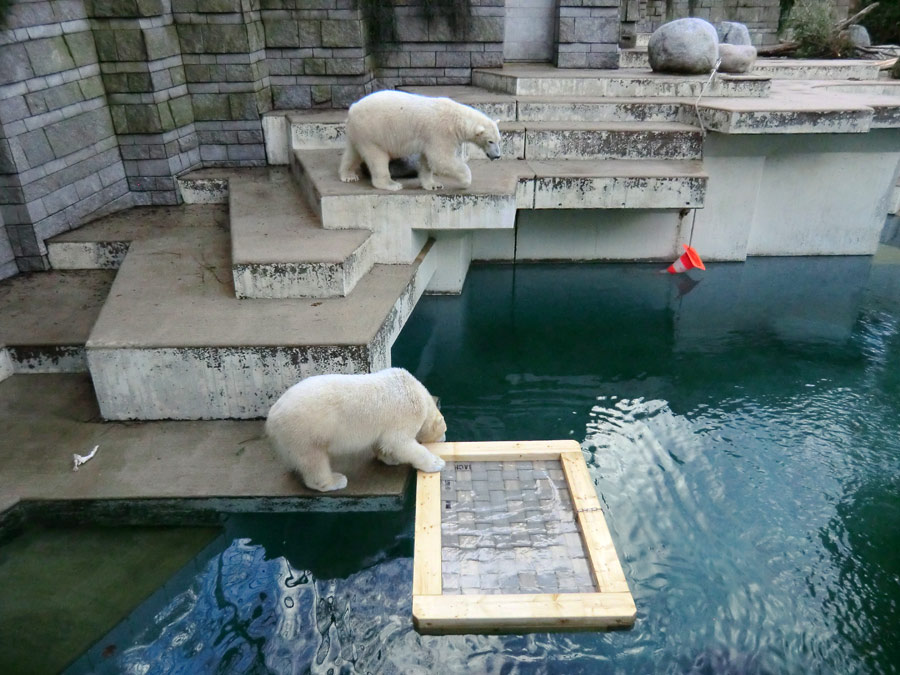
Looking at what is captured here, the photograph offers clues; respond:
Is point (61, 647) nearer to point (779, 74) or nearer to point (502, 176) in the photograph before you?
point (502, 176)

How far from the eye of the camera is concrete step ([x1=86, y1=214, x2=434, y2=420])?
414cm

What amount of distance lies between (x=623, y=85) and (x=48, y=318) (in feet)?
20.6

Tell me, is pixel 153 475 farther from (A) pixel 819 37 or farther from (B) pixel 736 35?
(A) pixel 819 37

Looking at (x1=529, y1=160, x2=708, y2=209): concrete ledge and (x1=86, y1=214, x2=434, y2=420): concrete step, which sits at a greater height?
(x1=529, y1=160, x2=708, y2=209): concrete ledge

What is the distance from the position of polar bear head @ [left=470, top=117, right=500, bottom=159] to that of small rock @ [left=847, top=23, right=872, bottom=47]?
39.8 ft

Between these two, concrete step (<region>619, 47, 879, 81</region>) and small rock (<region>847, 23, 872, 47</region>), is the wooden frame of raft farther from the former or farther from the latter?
small rock (<region>847, 23, 872, 47</region>)

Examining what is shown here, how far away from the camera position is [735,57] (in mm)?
8547

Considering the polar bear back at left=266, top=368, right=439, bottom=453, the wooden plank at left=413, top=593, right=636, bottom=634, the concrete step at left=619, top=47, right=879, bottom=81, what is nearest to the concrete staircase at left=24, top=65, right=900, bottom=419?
the polar bear back at left=266, top=368, right=439, bottom=453

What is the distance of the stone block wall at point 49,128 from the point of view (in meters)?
5.22

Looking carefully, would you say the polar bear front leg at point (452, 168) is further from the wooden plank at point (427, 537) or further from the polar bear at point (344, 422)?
the wooden plank at point (427, 537)

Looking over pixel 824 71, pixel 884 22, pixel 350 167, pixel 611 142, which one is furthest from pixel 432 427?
pixel 884 22

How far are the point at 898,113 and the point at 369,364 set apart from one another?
21.0ft

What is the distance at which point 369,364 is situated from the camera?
4234 millimetres

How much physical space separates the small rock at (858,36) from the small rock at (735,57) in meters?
6.71
